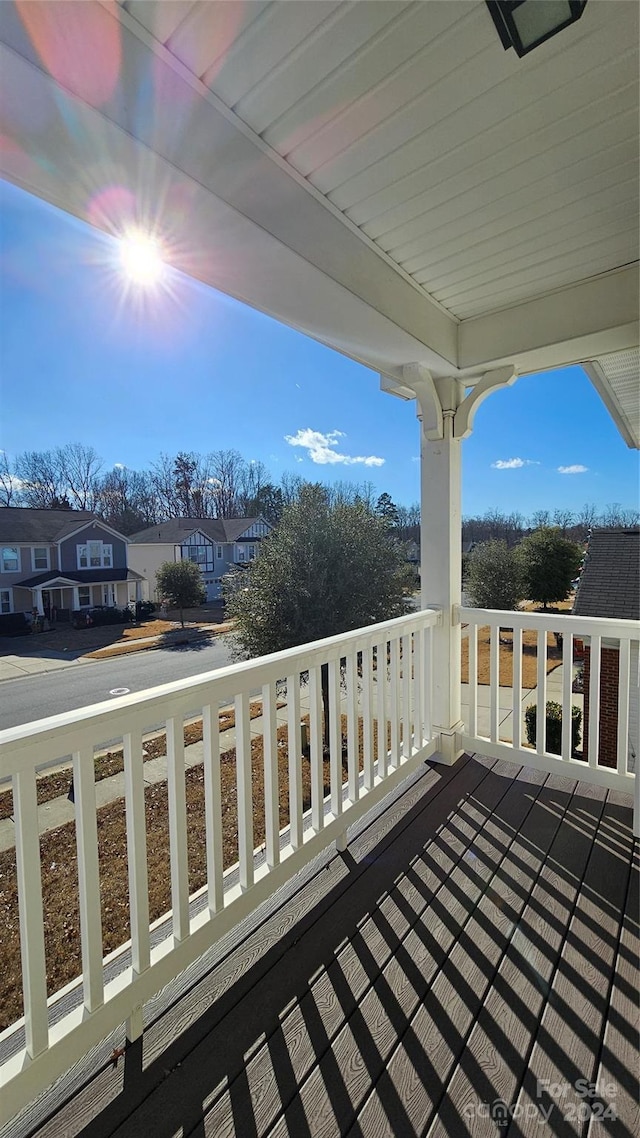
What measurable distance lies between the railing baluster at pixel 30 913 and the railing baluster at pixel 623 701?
8.61ft

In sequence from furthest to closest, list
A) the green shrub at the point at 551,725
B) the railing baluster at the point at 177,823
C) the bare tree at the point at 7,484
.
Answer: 1. the green shrub at the point at 551,725
2. the railing baluster at the point at 177,823
3. the bare tree at the point at 7,484

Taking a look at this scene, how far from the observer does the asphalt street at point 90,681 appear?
3.54ft

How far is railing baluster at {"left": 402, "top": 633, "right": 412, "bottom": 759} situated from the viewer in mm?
2691

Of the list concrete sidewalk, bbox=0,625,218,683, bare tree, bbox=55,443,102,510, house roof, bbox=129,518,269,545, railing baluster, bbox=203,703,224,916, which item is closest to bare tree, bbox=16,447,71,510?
bare tree, bbox=55,443,102,510

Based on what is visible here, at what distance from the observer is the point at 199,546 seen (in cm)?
152

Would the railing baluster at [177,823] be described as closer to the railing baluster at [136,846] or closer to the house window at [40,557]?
the railing baluster at [136,846]

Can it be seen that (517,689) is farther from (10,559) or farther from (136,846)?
(10,559)

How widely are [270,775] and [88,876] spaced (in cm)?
71

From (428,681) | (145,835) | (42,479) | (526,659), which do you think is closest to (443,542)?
(428,681)

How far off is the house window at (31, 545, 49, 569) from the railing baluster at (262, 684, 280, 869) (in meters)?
0.91

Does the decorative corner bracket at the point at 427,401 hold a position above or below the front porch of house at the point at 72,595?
above

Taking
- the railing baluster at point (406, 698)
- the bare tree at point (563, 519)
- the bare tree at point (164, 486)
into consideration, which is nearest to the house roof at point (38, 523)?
the bare tree at point (164, 486)

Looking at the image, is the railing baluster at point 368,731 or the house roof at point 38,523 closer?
the house roof at point 38,523

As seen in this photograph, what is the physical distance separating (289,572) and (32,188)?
2.44 metres
